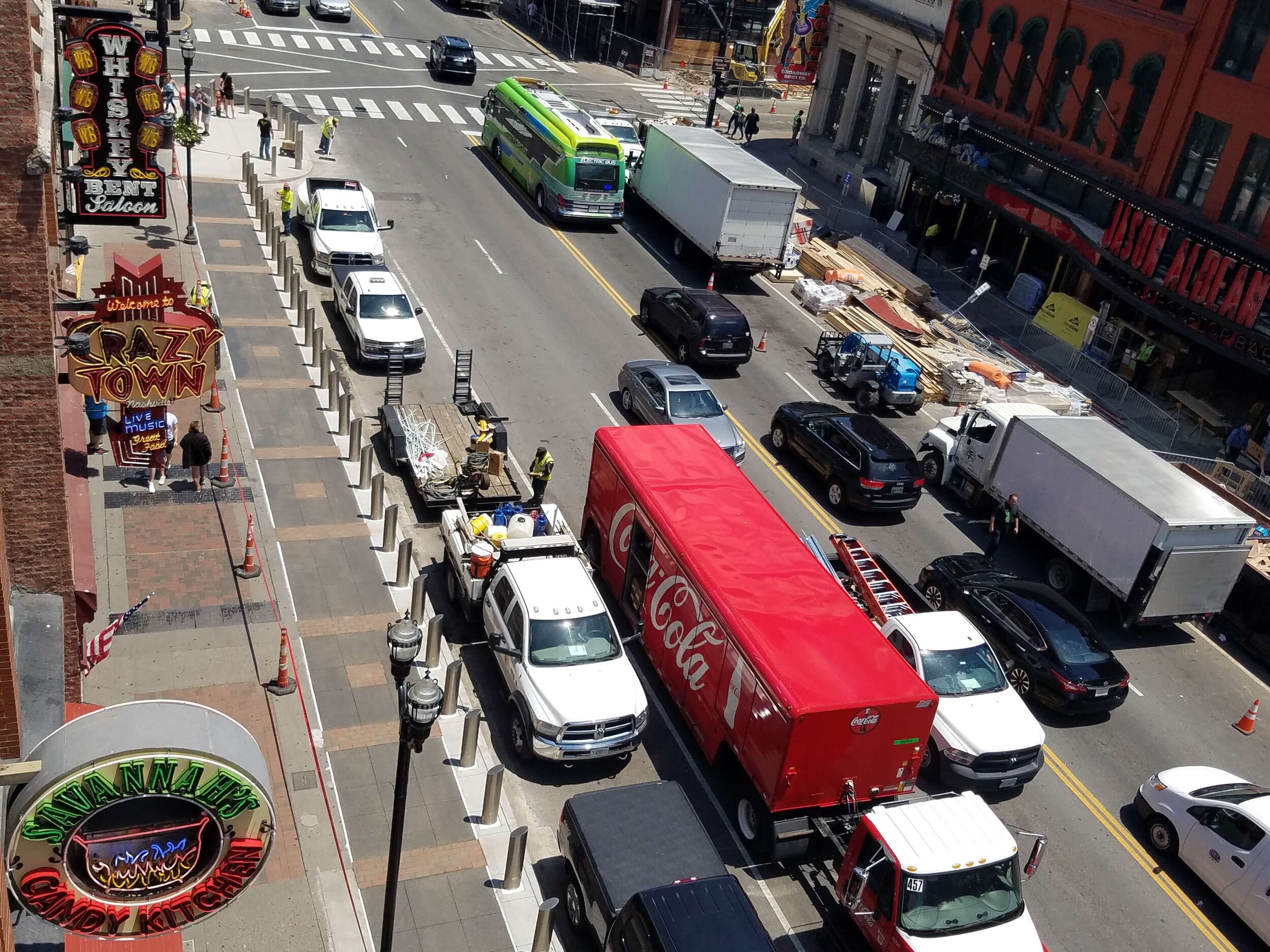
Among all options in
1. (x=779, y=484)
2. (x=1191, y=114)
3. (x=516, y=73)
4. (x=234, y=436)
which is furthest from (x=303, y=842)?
(x=516, y=73)

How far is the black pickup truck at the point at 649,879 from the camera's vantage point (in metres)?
13.4

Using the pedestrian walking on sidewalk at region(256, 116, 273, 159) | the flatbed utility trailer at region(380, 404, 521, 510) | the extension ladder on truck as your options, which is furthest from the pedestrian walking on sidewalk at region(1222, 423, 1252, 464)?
the pedestrian walking on sidewalk at region(256, 116, 273, 159)

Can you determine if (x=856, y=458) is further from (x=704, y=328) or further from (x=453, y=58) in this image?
(x=453, y=58)

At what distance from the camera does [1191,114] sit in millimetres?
35781

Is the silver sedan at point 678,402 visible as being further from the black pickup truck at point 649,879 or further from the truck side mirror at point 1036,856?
the truck side mirror at point 1036,856

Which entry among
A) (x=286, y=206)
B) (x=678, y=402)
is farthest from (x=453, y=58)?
(x=678, y=402)

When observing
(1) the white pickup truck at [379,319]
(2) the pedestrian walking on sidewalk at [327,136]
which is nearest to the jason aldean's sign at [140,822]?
(1) the white pickup truck at [379,319]

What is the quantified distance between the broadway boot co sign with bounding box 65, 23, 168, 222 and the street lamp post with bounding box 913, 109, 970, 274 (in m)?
29.8

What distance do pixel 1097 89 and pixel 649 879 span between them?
3438cm

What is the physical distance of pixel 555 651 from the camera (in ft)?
60.2

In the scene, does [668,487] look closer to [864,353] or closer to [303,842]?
[303,842]

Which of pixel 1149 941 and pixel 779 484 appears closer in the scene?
pixel 1149 941

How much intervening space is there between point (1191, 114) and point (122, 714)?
36006 millimetres

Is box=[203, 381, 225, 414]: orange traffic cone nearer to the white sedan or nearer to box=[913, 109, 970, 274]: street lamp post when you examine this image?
the white sedan
